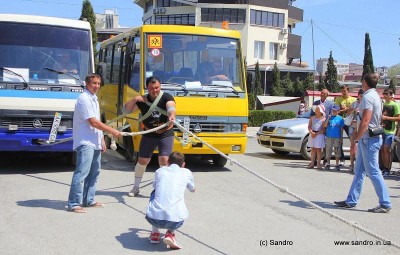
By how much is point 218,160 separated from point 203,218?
5.36 metres

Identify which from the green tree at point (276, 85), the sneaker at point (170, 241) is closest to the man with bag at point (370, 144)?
the sneaker at point (170, 241)

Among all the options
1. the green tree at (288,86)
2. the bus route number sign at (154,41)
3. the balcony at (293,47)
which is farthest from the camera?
the balcony at (293,47)

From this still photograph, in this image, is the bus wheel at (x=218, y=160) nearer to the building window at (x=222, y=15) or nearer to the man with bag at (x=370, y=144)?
the man with bag at (x=370, y=144)

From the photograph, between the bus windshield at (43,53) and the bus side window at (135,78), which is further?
the bus side window at (135,78)

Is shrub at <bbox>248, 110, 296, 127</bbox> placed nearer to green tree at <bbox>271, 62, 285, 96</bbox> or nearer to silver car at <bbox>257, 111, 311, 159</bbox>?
silver car at <bbox>257, 111, 311, 159</bbox>

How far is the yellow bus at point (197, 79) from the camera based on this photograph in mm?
11016

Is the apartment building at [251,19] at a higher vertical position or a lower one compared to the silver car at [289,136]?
higher

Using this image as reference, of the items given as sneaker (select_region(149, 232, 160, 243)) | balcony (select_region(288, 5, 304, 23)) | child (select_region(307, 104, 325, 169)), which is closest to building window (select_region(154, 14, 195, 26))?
balcony (select_region(288, 5, 304, 23))

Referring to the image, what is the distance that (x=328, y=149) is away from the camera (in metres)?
12.8

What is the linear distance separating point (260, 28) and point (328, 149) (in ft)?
154

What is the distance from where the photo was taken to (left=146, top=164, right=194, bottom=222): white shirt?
569cm

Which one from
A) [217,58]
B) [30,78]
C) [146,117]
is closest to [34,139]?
[30,78]

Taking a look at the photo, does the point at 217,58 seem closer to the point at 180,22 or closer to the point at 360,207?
the point at 360,207

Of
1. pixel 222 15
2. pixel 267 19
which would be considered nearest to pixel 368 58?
pixel 267 19
